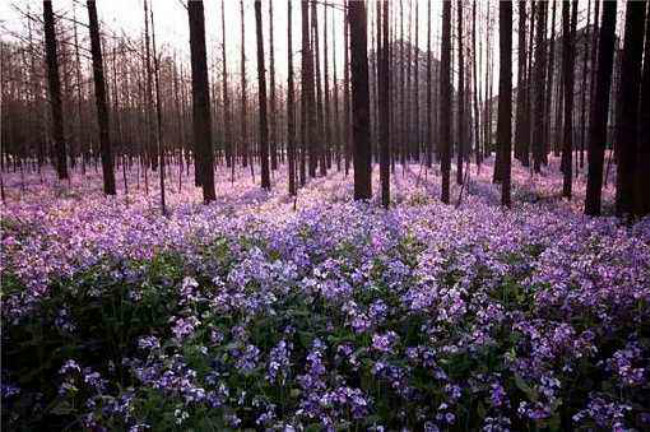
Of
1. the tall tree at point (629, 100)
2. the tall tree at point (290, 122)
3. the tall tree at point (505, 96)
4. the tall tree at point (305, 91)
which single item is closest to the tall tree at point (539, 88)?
the tall tree at point (505, 96)

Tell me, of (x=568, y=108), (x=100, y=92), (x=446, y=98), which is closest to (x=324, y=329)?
(x=446, y=98)

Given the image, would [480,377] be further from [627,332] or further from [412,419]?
[627,332]

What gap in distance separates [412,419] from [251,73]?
206 ft

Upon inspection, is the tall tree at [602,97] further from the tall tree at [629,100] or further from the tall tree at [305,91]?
the tall tree at [305,91]

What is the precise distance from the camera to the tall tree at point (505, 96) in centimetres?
1568

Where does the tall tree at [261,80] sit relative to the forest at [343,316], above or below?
above

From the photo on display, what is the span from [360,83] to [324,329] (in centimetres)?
1013

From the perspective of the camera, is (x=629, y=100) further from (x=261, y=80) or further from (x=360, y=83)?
(x=261, y=80)

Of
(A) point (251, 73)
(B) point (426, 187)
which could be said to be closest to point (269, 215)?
(B) point (426, 187)

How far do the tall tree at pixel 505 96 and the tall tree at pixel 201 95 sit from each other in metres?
9.74

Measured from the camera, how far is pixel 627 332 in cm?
593

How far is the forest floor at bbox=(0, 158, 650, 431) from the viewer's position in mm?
4539

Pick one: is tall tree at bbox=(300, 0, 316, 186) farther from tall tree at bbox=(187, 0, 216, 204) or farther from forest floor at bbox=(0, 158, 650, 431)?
forest floor at bbox=(0, 158, 650, 431)

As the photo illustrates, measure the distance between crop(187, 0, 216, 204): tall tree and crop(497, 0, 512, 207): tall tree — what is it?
32.0 feet
